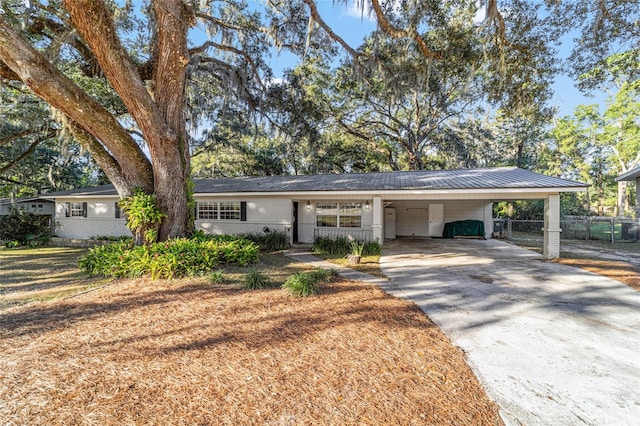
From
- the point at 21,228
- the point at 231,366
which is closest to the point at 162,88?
the point at 231,366

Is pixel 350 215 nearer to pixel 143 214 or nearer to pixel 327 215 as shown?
pixel 327 215

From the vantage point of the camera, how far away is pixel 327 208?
513 inches

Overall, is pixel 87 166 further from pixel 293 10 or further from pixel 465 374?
pixel 465 374

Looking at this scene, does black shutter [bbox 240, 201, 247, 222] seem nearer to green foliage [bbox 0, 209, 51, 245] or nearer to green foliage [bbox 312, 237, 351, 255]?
green foliage [bbox 312, 237, 351, 255]

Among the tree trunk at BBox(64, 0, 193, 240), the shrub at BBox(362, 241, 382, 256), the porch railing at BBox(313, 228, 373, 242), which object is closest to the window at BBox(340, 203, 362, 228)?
the porch railing at BBox(313, 228, 373, 242)

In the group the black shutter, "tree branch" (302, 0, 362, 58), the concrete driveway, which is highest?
"tree branch" (302, 0, 362, 58)

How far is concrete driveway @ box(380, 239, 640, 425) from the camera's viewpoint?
2428 mm

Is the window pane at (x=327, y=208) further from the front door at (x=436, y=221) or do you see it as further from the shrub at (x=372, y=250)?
the front door at (x=436, y=221)

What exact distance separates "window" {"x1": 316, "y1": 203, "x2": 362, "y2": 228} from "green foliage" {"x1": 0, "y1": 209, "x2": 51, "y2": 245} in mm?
13511

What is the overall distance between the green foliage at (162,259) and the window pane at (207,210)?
5.94 m

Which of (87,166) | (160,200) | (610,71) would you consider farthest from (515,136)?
(87,166)

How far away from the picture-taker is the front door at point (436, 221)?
16453 millimetres

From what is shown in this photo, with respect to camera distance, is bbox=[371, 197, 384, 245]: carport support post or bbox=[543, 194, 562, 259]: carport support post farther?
bbox=[371, 197, 384, 245]: carport support post

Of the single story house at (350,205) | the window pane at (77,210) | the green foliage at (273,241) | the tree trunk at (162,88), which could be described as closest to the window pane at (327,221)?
the single story house at (350,205)
